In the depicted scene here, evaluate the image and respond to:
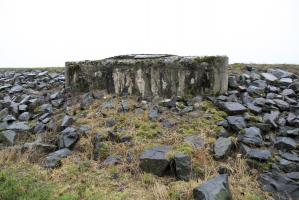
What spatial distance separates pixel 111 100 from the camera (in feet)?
24.7

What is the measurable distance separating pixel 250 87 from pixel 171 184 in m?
3.91

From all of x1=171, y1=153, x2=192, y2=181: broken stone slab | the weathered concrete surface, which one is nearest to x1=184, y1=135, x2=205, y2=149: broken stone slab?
x1=171, y1=153, x2=192, y2=181: broken stone slab

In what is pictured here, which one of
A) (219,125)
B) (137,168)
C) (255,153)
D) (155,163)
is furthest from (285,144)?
(137,168)

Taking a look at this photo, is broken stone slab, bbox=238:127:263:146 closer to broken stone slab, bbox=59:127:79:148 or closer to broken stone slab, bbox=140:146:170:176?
broken stone slab, bbox=140:146:170:176

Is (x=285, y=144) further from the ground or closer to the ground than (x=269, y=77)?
closer to the ground

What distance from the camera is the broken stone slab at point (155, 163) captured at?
4738mm

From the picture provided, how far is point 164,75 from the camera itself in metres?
7.31

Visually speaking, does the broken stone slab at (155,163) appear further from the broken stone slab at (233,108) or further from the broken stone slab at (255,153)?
the broken stone slab at (233,108)

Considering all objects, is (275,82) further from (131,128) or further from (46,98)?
(46,98)

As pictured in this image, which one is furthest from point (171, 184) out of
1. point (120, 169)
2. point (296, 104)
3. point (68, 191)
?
point (296, 104)

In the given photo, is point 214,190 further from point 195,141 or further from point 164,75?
point 164,75

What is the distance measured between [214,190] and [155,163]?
1.10 meters

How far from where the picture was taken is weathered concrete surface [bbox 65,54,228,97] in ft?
23.4

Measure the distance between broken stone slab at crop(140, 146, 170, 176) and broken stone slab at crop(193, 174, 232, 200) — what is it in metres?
0.79
